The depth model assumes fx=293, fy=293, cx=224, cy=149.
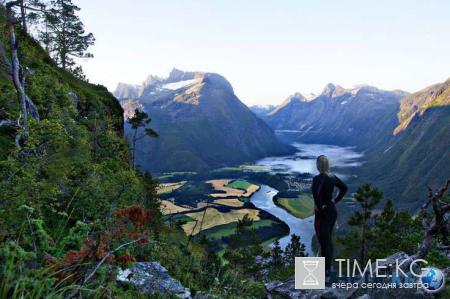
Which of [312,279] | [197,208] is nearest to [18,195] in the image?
[312,279]

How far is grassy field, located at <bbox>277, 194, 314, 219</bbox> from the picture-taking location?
169875mm

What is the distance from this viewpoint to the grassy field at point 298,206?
16988 centimetres

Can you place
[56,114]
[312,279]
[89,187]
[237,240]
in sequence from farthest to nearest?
1. [237,240]
2. [56,114]
3. [89,187]
4. [312,279]

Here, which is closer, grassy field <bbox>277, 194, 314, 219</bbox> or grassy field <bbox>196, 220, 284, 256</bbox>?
grassy field <bbox>196, 220, 284, 256</bbox>

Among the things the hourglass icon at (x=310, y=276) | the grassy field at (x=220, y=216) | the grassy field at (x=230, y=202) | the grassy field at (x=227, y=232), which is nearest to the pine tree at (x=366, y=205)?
the hourglass icon at (x=310, y=276)

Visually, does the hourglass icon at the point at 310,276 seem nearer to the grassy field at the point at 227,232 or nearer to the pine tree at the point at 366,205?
the pine tree at the point at 366,205

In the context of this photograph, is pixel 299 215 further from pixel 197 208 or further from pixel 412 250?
pixel 412 250

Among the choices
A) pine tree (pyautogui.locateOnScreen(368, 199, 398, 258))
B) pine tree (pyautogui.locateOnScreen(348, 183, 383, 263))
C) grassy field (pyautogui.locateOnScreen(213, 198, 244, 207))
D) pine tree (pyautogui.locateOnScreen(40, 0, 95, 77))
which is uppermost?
pine tree (pyautogui.locateOnScreen(40, 0, 95, 77))

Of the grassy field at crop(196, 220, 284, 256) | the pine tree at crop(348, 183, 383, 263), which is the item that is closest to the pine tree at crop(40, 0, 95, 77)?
the pine tree at crop(348, 183, 383, 263)

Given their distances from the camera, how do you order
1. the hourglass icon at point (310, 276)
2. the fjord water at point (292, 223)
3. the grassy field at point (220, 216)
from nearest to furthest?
the hourglass icon at point (310, 276), the fjord water at point (292, 223), the grassy field at point (220, 216)

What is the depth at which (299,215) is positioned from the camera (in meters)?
166

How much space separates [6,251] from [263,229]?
137m

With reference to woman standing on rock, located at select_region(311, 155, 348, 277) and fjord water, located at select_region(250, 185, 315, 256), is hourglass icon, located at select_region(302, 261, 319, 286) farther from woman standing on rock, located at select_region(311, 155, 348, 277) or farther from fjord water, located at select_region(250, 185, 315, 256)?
fjord water, located at select_region(250, 185, 315, 256)

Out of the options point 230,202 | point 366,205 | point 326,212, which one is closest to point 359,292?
point 326,212
